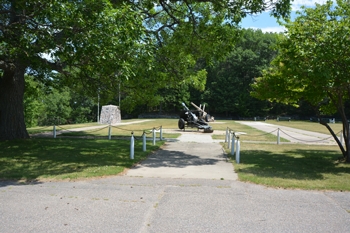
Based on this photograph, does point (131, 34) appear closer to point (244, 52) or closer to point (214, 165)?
point (214, 165)

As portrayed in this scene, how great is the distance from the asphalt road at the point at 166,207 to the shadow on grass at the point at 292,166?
166 centimetres

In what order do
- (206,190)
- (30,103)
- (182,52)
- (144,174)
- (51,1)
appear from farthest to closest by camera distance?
(30,103) < (182,52) < (144,174) < (51,1) < (206,190)

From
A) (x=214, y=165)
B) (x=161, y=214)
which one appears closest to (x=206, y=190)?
(x=161, y=214)

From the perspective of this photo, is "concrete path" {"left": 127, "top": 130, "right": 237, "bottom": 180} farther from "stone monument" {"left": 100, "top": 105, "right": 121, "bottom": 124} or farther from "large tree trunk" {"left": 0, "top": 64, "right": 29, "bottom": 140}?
"stone monument" {"left": 100, "top": 105, "right": 121, "bottom": 124}

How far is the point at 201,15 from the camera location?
15188mm

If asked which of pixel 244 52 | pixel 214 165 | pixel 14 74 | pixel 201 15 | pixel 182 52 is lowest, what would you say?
pixel 214 165

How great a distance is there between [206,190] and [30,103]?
42768 millimetres

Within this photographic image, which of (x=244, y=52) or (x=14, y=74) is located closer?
(x=14, y=74)

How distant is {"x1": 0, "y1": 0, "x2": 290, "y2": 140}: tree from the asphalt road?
368cm

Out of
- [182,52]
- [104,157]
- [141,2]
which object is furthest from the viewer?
[182,52]

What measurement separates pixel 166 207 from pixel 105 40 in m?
5.24

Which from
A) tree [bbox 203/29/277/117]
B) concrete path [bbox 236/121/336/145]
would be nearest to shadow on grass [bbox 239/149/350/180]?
concrete path [bbox 236/121/336/145]

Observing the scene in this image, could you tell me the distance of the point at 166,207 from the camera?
620cm

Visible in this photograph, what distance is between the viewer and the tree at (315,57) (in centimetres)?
1034
